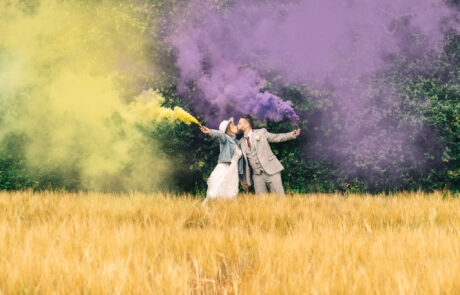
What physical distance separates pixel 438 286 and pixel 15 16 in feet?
30.9

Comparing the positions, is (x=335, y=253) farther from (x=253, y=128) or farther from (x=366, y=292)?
(x=253, y=128)

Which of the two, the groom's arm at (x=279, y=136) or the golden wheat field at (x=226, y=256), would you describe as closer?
the golden wheat field at (x=226, y=256)

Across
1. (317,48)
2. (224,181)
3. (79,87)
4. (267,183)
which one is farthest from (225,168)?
(79,87)

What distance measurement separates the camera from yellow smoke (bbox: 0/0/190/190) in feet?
26.3

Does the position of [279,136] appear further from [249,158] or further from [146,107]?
[146,107]

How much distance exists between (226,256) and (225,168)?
396 centimetres

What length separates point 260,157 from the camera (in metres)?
7.44

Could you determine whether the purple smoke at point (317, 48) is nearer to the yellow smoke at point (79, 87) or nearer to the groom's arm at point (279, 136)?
the groom's arm at point (279, 136)

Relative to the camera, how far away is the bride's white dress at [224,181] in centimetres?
675

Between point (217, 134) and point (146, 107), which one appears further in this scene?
point (146, 107)

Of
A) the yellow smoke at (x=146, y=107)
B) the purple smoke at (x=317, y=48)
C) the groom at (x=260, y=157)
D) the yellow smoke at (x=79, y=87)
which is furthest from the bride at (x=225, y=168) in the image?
the yellow smoke at (x=79, y=87)

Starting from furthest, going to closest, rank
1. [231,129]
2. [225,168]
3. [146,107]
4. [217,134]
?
[146,107] < [231,129] < [225,168] < [217,134]

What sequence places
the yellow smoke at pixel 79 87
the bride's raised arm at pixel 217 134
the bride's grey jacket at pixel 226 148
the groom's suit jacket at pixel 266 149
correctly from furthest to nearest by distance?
the yellow smoke at pixel 79 87 → the groom's suit jacket at pixel 266 149 → the bride's grey jacket at pixel 226 148 → the bride's raised arm at pixel 217 134

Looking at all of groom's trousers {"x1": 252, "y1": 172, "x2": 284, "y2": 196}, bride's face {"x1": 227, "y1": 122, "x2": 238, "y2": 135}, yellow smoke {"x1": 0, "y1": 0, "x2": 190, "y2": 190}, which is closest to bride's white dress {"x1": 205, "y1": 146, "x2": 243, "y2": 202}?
bride's face {"x1": 227, "y1": 122, "x2": 238, "y2": 135}
